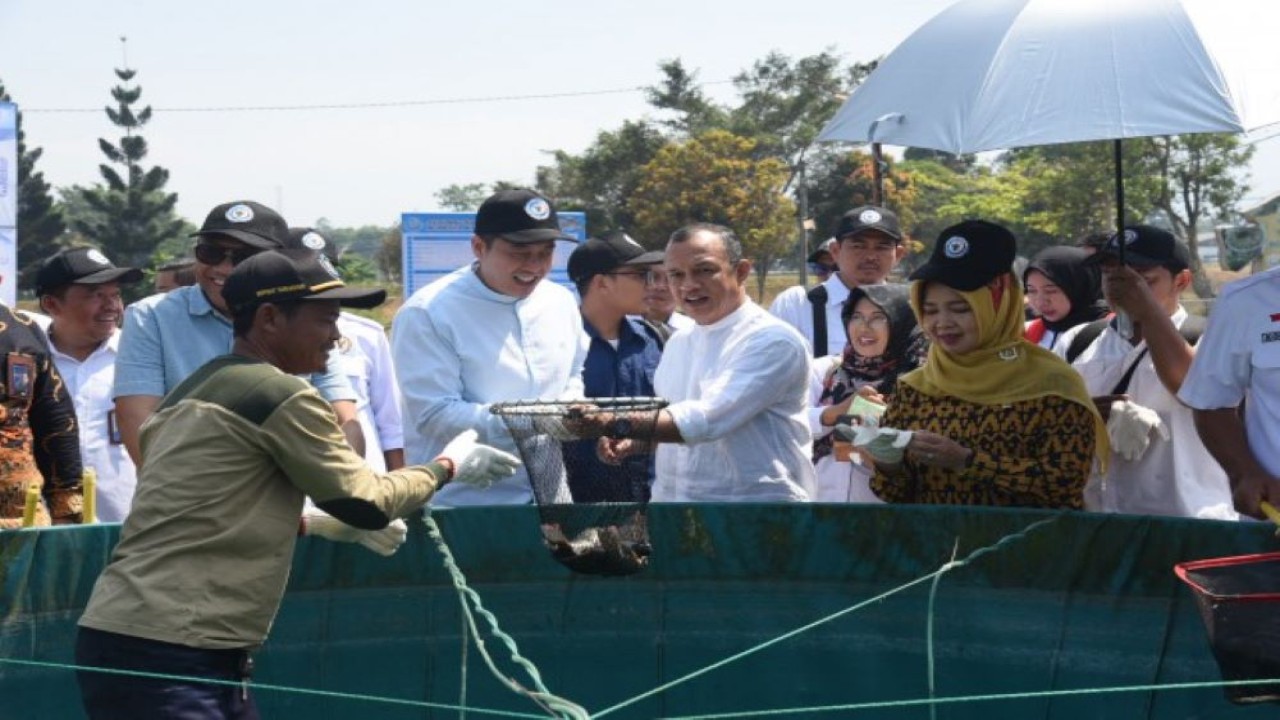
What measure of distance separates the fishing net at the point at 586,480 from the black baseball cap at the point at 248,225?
1244 millimetres

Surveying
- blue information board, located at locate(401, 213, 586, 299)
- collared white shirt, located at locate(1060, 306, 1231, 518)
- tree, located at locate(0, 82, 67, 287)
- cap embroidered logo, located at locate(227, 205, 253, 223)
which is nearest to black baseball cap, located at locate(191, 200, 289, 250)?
cap embroidered logo, located at locate(227, 205, 253, 223)

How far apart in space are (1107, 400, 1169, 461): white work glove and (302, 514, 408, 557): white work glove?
→ 89.7 inches

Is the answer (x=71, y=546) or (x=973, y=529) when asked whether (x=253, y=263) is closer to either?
(x=71, y=546)

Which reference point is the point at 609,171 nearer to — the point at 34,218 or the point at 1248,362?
the point at 34,218

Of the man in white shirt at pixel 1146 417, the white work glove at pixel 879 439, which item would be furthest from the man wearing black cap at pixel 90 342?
the man in white shirt at pixel 1146 417

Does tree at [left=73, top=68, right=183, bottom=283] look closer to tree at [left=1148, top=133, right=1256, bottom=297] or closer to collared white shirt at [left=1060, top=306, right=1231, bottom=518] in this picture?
tree at [left=1148, top=133, right=1256, bottom=297]

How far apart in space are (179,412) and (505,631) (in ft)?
6.12

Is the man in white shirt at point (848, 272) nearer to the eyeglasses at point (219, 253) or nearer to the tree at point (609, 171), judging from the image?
the eyeglasses at point (219, 253)

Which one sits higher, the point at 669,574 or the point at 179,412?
the point at 179,412

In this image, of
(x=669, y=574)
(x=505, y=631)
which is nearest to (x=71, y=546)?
(x=505, y=631)


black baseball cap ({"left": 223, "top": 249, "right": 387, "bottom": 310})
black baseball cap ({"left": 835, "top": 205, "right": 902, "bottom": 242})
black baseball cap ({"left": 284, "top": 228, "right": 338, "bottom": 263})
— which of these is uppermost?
black baseball cap ({"left": 835, "top": 205, "right": 902, "bottom": 242})

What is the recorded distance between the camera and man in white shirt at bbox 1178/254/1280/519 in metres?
4.86

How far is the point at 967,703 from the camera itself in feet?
16.9

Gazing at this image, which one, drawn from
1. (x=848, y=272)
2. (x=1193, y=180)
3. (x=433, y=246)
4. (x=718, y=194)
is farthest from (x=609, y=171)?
(x=848, y=272)
